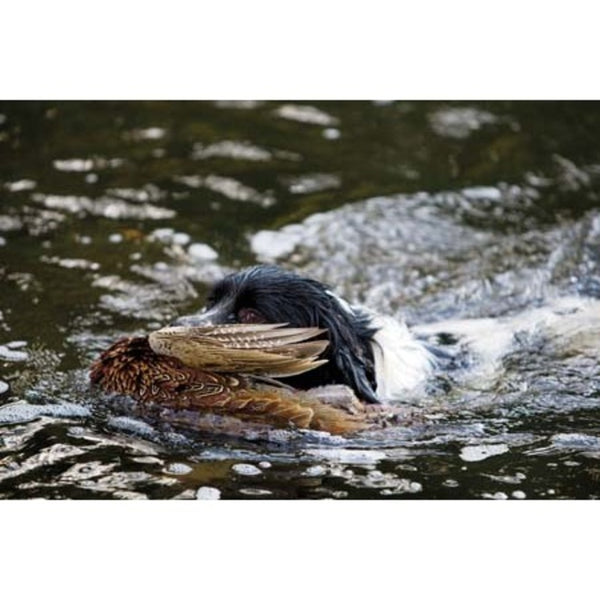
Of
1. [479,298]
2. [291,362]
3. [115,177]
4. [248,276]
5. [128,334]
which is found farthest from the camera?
[115,177]

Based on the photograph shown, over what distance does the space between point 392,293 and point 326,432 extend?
294 cm

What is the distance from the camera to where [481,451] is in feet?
19.9

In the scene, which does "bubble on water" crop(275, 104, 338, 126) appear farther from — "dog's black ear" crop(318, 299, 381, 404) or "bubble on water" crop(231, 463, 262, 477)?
"bubble on water" crop(231, 463, 262, 477)

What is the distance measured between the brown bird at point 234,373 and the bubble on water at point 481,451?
0.52 metres

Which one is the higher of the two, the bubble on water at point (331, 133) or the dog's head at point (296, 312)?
the bubble on water at point (331, 133)

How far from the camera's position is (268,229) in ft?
31.7

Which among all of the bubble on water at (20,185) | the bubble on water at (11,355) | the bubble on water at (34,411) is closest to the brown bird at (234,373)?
the bubble on water at (34,411)

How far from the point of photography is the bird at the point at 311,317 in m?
6.32

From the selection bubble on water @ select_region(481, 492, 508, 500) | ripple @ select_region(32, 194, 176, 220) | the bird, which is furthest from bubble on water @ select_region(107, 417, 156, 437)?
ripple @ select_region(32, 194, 176, 220)

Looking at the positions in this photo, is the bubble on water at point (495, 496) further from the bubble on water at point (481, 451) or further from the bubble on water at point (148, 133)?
the bubble on water at point (148, 133)

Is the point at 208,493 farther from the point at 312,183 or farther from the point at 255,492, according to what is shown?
the point at 312,183

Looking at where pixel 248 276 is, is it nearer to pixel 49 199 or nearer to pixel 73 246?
pixel 73 246

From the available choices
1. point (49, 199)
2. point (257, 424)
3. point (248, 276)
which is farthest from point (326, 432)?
point (49, 199)

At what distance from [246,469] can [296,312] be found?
93cm
